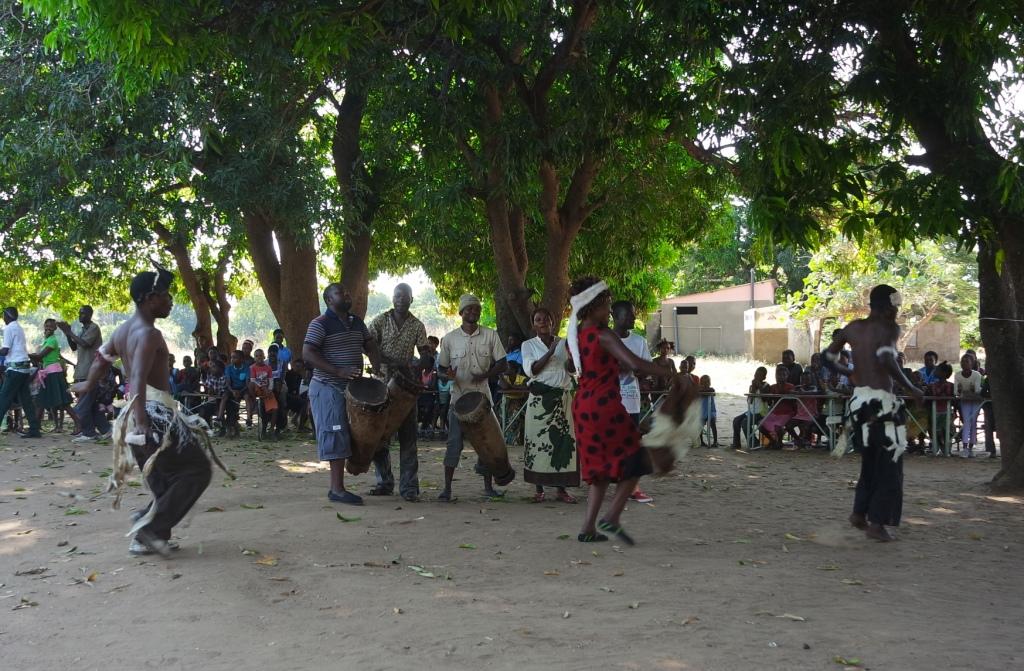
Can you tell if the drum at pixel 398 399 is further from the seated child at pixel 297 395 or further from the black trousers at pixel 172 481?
the seated child at pixel 297 395

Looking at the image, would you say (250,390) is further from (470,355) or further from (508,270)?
(470,355)

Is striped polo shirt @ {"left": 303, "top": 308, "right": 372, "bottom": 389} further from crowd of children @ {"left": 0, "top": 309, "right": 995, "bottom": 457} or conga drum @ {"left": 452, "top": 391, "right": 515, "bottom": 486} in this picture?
crowd of children @ {"left": 0, "top": 309, "right": 995, "bottom": 457}

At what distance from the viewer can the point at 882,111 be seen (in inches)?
356

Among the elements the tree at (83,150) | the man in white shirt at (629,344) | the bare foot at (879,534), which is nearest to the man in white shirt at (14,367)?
the tree at (83,150)

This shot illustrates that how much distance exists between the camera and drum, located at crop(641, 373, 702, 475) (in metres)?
6.42

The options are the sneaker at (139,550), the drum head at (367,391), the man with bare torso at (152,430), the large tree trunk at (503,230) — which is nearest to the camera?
the man with bare torso at (152,430)

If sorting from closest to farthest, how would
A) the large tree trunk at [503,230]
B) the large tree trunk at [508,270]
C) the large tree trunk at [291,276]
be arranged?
the large tree trunk at [503,230] < the large tree trunk at [508,270] < the large tree trunk at [291,276]

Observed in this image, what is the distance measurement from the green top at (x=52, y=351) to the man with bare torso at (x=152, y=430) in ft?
30.7

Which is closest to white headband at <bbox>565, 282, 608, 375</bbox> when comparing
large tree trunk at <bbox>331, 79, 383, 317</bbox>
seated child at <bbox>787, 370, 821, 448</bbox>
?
large tree trunk at <bbox>331, 79, 383, 317</bbox>

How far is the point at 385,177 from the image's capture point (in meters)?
16.4

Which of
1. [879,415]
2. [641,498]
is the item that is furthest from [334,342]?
[879,415]

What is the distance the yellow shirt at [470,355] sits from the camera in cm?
880

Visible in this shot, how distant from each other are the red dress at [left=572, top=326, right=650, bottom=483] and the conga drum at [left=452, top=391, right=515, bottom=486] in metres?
1.82

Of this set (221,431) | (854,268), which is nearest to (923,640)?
(221,431)
